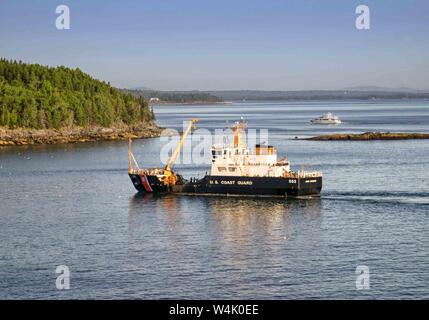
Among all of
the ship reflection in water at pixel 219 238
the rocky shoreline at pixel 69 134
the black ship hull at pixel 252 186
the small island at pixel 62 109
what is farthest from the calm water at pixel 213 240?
the small island at pixel 62 109

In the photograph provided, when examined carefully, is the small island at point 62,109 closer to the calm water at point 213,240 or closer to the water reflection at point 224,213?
the calm water at point 213,240

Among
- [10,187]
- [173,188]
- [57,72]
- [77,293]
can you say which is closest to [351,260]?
[77,293]

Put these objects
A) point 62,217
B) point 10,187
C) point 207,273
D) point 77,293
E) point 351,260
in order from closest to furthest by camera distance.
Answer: point 77,293 < point 207,273 < point 351,260 < point 62,217 < point 10,187

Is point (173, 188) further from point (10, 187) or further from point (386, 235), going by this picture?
point (386, 235)

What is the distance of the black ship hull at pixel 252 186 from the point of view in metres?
64.9

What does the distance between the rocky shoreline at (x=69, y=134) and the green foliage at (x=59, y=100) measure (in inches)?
62.9

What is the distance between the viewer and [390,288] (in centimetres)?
3684

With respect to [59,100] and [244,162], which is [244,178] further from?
[59,100]

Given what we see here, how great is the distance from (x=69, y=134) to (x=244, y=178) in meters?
88.8

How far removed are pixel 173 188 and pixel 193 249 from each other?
951 inches

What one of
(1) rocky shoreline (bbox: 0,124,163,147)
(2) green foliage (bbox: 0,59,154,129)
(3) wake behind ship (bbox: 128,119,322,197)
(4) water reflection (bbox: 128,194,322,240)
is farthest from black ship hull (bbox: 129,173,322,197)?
(2) green foliage (bbox: 0,59,154,129)

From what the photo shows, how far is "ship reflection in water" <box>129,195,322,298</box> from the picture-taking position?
128 ft

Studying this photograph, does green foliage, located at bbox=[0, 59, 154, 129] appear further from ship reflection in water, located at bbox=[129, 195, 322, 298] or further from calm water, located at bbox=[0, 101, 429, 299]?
ship reflection in water, located at bbox=[129, 195, 322, 298]

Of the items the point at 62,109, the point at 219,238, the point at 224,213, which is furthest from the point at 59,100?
the point at 219,238
